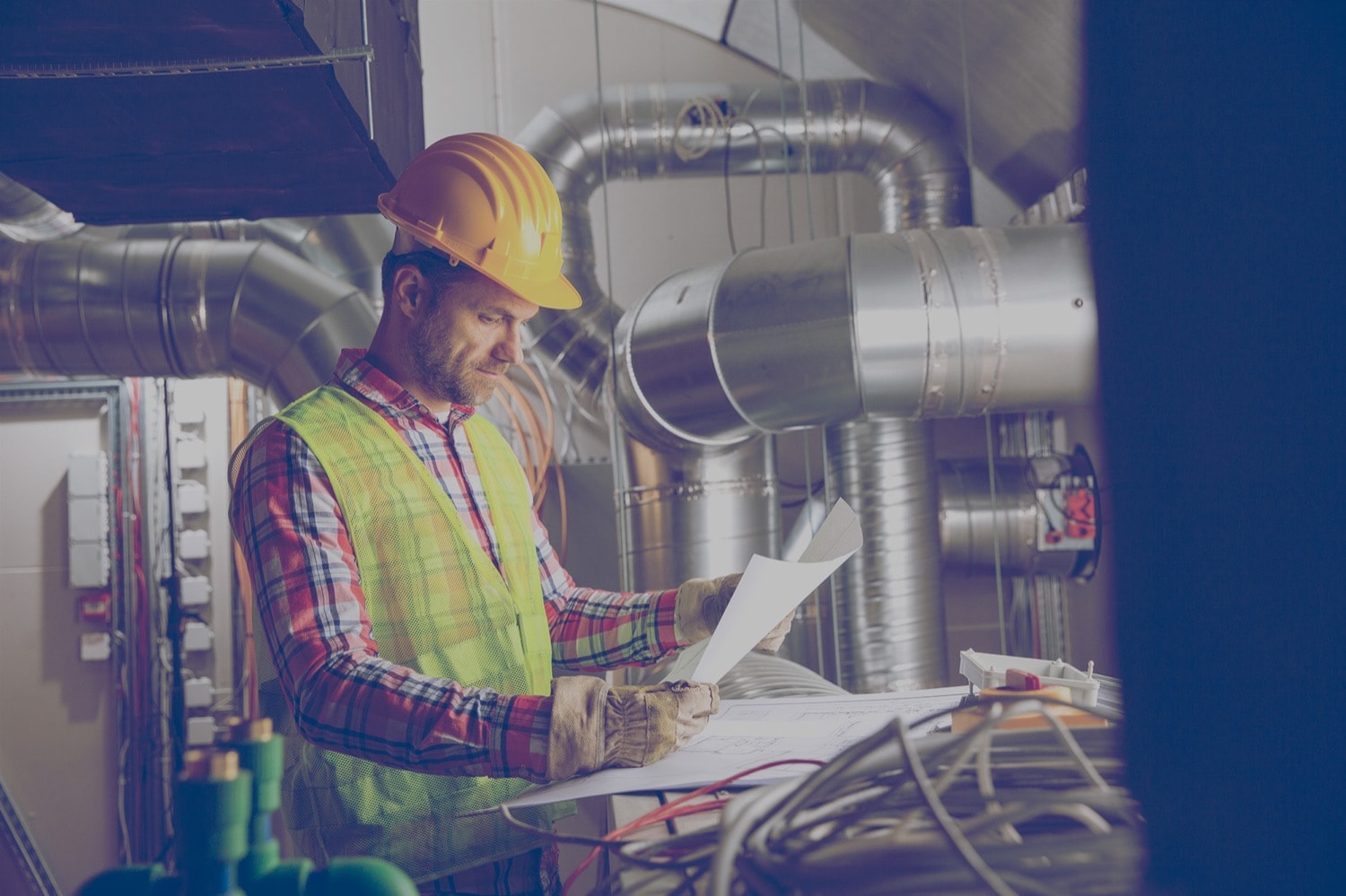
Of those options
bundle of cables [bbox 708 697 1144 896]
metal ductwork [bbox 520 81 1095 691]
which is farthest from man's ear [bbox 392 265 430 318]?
metal ductwork [bbox 520 81 1095 691]

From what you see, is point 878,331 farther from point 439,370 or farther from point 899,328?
point 439,370

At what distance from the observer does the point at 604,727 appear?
3.26 ft

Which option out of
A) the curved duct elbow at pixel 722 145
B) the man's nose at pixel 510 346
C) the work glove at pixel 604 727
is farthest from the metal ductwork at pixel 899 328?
the work glove at pixel 604 727

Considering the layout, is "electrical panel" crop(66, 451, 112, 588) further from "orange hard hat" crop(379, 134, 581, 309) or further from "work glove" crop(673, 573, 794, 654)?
"work glove" crop(673, 573, 794, 654)

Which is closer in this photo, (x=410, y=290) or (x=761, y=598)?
(x=761, y=598)

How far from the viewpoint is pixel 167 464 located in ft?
12.6

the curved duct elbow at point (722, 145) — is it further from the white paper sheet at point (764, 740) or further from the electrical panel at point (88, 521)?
the white paper sheet at point (764, 740)

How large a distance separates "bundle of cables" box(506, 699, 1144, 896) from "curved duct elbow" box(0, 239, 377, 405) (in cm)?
265

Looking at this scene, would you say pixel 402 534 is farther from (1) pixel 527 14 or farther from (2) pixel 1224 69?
(1) pixel 527 14

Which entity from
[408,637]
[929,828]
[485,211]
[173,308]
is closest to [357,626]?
[408,637]

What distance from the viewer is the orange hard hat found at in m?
1.40

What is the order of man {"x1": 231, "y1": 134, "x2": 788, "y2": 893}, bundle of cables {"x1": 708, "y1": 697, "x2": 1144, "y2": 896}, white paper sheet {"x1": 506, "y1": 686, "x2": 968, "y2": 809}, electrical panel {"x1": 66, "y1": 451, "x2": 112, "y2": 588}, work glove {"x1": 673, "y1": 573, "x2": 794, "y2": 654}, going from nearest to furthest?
bundle of cables {"x1": 708, "y1": 697, "x2": 1144, "y2": 896} < white paper sheet {"x1": 506, "y1": 686, "x2": 968, "y2": 809} < man {"x1": 231, "y1": 134, "x2": 788, "y2": 893} < work glove {"x1": 673, "y1": 573, "x2": 794, "y2": 654} < electrical panel {"x1": 66, "y1": 451, "x2": 112, "y2": 588}

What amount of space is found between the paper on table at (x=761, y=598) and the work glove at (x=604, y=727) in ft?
0.39

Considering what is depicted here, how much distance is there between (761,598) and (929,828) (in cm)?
52
